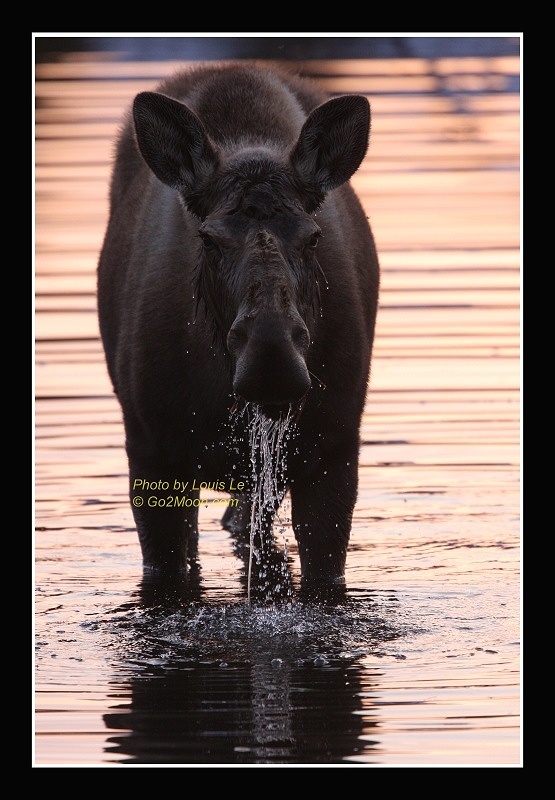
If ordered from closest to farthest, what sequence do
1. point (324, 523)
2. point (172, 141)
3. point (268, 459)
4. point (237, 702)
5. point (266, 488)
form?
point (237, 702)
point (172, 141)
point (268, 459)
point (266, 488)
point (324, 523)

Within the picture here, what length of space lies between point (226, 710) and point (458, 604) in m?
1.81

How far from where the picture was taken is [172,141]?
7.16 metres

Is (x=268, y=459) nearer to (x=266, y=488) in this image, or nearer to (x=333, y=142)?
(x=266, y=488)

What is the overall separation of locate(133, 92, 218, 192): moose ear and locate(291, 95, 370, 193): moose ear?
0.40m

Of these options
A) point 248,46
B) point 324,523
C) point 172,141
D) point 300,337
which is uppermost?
point 248,46

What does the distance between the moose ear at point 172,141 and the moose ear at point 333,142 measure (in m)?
0.40

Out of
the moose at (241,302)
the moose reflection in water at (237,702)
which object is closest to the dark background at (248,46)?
the moose at (241,302)

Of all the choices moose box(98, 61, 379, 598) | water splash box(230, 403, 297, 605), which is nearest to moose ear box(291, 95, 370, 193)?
moose box(98, 61, 379, 598)

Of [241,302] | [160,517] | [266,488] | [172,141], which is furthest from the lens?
[160,517]

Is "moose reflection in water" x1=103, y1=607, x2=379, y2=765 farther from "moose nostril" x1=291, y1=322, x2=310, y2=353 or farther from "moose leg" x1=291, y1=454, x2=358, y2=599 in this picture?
"moose nostril" x1=291, y1=322, x2=310, y2=353

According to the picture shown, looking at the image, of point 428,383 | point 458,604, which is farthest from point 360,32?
point 428,383

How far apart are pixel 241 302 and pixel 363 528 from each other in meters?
3.23

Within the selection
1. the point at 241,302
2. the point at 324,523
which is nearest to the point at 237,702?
the point at 241,302

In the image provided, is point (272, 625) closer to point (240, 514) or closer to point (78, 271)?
point (240, 514)
